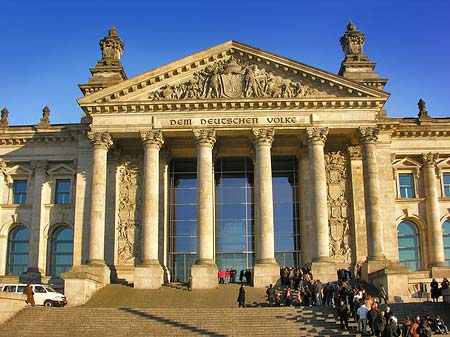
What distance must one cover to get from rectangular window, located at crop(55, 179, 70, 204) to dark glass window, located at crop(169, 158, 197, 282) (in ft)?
28.1

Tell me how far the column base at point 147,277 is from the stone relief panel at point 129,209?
4.50m

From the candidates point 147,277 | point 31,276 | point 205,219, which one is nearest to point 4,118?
point 31,276

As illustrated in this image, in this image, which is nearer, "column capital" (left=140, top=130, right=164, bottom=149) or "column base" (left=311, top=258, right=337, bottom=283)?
"column base" (left=311, top=258, right=337, bottom=283)

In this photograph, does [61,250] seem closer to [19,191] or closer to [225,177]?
[19,191]

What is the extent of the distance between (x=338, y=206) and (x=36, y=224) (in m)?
23.8

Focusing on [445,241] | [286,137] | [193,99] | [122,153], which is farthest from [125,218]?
[445,241]

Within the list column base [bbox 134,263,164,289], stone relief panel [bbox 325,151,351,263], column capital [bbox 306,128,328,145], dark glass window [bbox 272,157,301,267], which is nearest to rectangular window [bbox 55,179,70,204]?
column base [bbox 134,263,164,289]

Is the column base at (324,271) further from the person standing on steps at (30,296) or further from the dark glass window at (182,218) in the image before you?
the person standing on steps at (30,296)

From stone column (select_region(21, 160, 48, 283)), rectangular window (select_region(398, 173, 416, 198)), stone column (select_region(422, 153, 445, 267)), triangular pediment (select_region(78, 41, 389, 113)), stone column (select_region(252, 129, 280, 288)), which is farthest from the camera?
rectangular window (select_region(398, 173, 416, 198))

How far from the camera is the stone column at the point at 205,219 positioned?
139 ft

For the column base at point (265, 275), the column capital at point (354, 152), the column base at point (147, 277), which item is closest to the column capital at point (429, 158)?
the column capital at point (354, 152)

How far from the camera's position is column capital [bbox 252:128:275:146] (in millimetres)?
45344

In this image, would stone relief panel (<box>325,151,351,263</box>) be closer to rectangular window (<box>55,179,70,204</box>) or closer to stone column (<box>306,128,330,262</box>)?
stone column (<box>306,128,330,262</box>)

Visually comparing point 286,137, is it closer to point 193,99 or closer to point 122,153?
point 193,99
